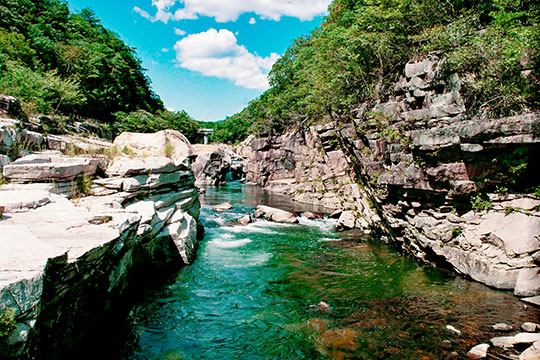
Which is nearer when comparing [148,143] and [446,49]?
[446,49]

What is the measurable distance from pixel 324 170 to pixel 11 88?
76.1ft

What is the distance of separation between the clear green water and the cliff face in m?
0.86

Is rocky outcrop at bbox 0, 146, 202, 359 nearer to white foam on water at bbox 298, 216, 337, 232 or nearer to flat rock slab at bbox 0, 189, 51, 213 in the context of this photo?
flat rock slab at bbox 0, 189, 51, 213

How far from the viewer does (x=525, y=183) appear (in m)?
7.94

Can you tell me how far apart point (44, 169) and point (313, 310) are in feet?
26.7

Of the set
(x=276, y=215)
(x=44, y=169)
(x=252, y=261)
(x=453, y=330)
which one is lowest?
(x=252, y=261)

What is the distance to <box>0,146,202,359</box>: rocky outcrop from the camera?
3.46m

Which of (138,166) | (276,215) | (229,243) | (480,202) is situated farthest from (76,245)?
(276,215)

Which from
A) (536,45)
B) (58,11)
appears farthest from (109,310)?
(58,11)

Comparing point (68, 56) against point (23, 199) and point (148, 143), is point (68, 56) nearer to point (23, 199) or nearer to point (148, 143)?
point (148, 143)

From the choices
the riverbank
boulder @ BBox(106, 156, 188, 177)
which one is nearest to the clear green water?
the riverbank

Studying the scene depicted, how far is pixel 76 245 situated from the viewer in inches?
181

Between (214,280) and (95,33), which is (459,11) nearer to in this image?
(214,280)

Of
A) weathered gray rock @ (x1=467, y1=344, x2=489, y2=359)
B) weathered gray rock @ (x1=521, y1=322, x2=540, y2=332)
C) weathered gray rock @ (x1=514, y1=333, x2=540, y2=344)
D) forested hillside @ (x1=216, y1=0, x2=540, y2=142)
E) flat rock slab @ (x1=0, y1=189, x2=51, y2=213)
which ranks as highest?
forested hillside @ (x1=216, y1=0, x2=540, y2=142)
